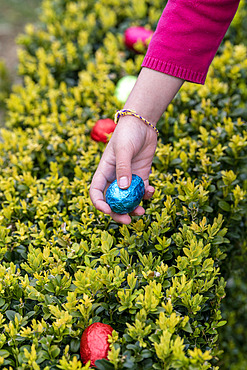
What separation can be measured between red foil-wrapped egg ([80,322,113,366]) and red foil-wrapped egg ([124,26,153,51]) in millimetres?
2891

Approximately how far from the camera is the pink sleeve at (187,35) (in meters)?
1.97

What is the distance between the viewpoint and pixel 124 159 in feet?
6.34

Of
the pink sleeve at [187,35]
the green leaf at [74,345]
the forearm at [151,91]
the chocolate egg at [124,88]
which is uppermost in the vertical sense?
the pink sleeve at [187,35]

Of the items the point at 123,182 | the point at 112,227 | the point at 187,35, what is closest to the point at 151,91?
the point at 187,35

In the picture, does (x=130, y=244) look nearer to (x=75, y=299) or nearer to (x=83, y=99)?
(x=75, y=299)

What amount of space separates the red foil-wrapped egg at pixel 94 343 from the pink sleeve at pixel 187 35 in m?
1.35

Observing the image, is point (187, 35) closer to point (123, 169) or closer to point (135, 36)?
point (123, 169)

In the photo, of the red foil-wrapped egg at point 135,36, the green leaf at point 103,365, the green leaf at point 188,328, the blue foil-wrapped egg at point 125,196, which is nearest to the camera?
the green leaf at point 103,365

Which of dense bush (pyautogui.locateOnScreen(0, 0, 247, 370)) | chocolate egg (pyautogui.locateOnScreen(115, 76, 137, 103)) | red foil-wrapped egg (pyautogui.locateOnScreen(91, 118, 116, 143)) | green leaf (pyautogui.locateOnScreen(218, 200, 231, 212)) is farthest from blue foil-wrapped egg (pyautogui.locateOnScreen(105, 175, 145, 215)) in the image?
chocolate egg (pyautogui.locateOnScreen(115, 76, 137, 103))

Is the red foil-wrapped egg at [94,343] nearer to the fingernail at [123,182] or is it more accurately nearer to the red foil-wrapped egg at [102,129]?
the fingernail at [123,182]

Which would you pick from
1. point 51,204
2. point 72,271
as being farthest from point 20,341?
point 51,204

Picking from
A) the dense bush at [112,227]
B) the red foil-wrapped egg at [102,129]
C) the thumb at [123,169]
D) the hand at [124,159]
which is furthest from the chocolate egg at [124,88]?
the thumb at [123,169]

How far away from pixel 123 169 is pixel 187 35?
79cm

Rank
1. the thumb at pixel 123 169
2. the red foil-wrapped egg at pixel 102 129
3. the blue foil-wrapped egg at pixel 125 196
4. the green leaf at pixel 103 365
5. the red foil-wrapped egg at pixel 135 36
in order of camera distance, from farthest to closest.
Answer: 1. the red foil-wrapped egg at pixel 135 36
2. the red foil-wrapped egg at pixel 102 129
3. the blue foil-wrapped egg at pixel 125 196
4. the thumb at pixel 123 169
5. the green leaf at pixel 103 365
